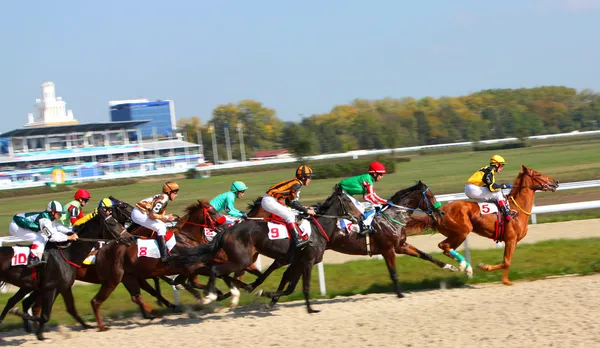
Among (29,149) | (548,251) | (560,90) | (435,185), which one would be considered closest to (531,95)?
(560,90)

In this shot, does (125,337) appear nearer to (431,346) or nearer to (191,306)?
(191,306)

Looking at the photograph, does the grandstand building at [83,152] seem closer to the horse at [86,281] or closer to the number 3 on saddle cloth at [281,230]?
the horse at [86,281]

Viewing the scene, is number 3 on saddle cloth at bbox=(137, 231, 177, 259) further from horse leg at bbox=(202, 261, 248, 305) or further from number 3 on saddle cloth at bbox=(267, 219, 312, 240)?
number 3 on saddle cloth at bbox=(267, 219, 312, 240)

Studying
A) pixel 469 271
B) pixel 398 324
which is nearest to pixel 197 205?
pixel 398 324

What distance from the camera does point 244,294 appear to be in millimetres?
10195

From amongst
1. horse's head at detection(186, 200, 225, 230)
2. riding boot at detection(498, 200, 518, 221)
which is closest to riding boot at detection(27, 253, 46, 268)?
horse's head at detection(186, 200, 225, 230)

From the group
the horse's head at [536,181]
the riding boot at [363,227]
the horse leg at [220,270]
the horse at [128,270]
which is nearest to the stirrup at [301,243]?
the horse leg at [220,270]

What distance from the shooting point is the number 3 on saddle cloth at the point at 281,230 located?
9.04 meters

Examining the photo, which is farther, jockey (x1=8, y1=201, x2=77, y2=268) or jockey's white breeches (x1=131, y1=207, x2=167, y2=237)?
jockey's white breeches (x1=131, y1=207, x2=167, y2=237)

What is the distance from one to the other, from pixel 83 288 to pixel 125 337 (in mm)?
3310

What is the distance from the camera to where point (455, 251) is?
33.5 ft

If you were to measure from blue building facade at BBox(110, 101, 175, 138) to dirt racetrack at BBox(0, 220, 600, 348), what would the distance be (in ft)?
402

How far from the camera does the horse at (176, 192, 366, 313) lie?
28.9 feet

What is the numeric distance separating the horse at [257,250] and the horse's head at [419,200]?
4.38 feet
